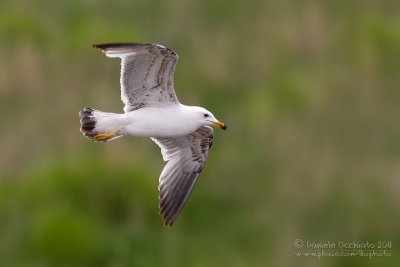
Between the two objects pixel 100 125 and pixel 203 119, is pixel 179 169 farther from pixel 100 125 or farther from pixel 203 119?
pixel 100 125

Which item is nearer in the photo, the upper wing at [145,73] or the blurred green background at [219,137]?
the upper wing at [145,73]

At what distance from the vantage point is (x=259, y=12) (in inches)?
626

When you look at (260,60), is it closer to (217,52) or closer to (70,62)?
(217,52)

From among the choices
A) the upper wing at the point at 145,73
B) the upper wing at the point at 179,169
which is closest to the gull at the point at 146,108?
the upper wing at the point at 145,73

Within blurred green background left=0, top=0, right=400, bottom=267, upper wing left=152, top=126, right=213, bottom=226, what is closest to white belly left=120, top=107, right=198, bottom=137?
upper wing left=152, top=126, right=213, bottom=226

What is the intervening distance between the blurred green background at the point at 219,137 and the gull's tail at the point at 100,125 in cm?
302

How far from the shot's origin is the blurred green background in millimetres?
12406

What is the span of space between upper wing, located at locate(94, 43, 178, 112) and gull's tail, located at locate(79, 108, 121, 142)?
0.52ft

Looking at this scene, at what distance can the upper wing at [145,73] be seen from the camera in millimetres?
8734

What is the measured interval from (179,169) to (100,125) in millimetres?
1023

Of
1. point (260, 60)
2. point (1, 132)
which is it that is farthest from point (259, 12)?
point (1, 132)

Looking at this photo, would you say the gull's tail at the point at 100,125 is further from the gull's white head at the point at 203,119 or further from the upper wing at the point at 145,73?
the gull's white head at the point at 203,119

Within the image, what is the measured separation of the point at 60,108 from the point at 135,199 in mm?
1575

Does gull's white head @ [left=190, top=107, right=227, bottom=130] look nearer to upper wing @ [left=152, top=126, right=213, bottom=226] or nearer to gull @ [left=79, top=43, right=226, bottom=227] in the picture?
gull @ [left=79, top=43, right=226, bottom=227]
